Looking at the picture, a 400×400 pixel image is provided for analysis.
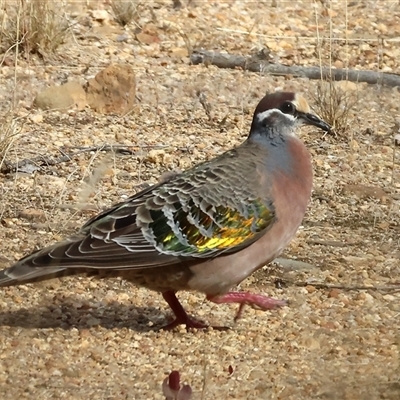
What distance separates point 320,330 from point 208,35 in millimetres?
5078

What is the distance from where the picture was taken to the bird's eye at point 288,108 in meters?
5.39

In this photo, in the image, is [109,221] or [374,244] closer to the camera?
[109,221]

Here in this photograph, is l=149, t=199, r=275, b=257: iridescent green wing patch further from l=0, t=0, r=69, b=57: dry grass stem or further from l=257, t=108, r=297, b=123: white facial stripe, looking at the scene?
l=0, t=0, r=69, b=57: dry grass stem

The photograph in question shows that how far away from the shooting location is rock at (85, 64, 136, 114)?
25.7ft

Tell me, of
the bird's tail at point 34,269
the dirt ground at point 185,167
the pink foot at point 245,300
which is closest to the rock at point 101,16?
the dirt ground at point 185,167

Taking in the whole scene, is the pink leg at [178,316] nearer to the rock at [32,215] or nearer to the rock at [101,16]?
the rock at [32,215]

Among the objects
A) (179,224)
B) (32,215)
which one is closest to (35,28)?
(32,215)

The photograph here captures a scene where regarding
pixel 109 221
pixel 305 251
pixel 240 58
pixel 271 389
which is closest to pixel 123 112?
pixel 240 58

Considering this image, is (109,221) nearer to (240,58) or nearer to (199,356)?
(199,356)

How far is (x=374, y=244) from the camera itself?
20.2ft

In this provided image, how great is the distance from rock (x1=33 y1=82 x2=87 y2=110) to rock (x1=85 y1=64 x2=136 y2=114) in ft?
0.28

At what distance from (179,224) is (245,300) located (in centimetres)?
56

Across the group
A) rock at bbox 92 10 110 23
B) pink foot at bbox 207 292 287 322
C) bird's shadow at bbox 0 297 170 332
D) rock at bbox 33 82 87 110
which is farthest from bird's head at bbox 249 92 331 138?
rock at bbox 92 10 110 23

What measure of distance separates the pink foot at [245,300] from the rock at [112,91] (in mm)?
3061
